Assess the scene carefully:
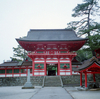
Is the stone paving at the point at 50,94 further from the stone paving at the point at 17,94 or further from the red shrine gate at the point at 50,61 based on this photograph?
the red shrine gate at the point at 50,61

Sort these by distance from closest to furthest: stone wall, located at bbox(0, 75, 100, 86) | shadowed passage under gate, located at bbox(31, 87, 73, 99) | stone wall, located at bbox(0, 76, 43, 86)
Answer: shadowed passage under gate, located at bbox(31, 87, 73, 99)
stone wall, located at bbox(0, 75, 100, 86)
stone wall, located at bbox(0, 76, 43, 86)

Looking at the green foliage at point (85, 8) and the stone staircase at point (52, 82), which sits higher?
the green foliage at point (85, 8)

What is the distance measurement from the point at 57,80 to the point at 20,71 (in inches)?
410

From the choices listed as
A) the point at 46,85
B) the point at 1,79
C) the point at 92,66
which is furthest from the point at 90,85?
the point at 1,79

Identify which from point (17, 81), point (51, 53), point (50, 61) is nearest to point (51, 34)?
point (51, 53)

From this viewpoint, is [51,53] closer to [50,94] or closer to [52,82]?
[52,82]

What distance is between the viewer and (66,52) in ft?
85.8

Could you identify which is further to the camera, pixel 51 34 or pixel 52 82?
pixel 51 34

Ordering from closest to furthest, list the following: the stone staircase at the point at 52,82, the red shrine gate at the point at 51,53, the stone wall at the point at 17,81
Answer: the stone staircase at the point at 52,82, the stone wall at the point at 17,81, the red shrine gate at the point at 51,53

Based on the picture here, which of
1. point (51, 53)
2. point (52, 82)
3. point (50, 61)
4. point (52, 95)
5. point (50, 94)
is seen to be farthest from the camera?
point (51, 53)

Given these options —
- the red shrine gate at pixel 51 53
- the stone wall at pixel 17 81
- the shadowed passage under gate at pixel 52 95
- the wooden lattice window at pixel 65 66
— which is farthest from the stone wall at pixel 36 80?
the shadowed passage under gate at pixel 52 95

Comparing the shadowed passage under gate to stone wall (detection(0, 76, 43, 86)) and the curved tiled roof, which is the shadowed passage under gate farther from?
the curved tiled roof

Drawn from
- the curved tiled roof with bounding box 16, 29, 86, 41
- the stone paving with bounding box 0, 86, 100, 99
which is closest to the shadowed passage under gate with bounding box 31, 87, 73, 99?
the stone paving with bounding box 0, 86, 100, 99

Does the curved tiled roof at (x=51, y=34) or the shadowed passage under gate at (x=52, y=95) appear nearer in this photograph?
the shadowed passage under gate at (x=52, y=95)
